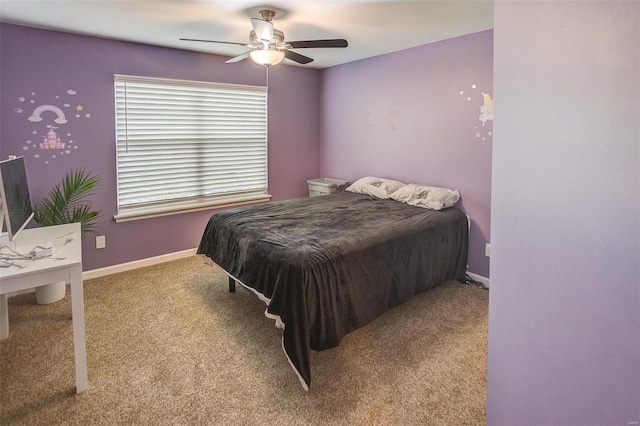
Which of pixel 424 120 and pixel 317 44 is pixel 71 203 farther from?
pixel 424 120

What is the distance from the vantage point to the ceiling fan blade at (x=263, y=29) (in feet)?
8.03

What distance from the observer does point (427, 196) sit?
356 cm

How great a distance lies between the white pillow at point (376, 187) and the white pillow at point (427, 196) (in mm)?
121

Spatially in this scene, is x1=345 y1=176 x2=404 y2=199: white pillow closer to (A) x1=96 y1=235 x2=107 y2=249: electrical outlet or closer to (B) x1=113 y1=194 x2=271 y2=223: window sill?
(B) x1=113 y1=194 x2=271 y2=223: window sill

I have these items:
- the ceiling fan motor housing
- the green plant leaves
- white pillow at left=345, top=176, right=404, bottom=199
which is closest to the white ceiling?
the ceiling fan motor housing

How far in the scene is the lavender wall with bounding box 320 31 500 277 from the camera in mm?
3414

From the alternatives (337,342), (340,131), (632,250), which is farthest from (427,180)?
(632,250)

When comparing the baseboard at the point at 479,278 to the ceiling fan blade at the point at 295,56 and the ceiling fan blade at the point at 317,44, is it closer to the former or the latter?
the ceiling fan blade at the point at 317,44

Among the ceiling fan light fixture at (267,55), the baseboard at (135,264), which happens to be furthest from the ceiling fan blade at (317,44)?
the baseboard at (135,264)

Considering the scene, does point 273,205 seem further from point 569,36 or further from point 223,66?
point 569,36

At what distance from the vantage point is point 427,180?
3.91m

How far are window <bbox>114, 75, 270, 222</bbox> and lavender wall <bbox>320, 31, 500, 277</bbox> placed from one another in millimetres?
1116

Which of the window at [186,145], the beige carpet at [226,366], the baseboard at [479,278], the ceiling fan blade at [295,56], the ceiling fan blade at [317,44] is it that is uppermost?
the ceiling fan blade at [295,56]

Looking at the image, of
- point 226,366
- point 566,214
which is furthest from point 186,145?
point 566,214
